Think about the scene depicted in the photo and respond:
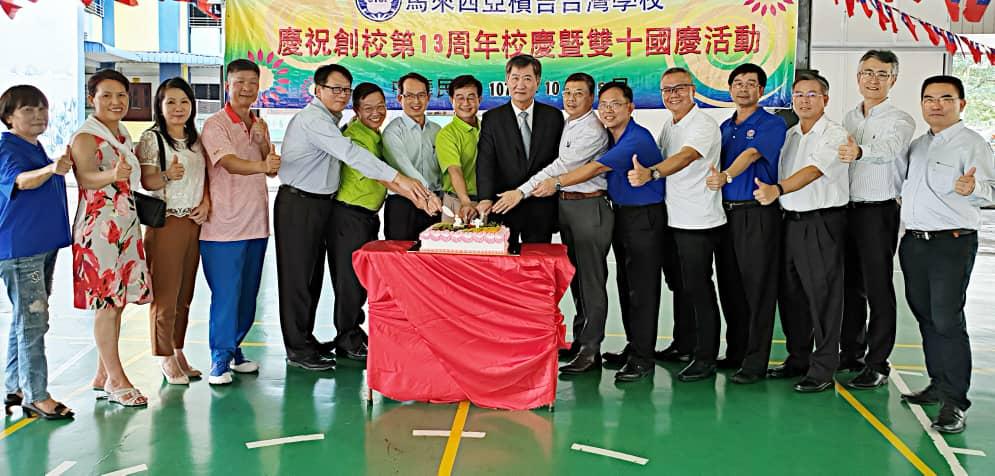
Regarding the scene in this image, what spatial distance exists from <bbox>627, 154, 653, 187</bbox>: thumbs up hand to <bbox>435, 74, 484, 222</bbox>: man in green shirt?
901 mm

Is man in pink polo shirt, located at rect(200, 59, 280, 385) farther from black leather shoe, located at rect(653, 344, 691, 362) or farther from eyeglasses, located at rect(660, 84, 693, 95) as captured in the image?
black leather shoe, located at rect(653, 344, 691, 362)

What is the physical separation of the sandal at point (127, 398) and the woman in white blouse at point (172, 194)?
0.29m

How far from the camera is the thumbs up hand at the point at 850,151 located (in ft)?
13.6

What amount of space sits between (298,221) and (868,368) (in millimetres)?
3252

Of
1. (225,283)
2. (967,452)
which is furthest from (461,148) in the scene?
(967,452)

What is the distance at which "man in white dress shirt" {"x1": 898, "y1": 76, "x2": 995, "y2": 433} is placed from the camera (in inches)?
150

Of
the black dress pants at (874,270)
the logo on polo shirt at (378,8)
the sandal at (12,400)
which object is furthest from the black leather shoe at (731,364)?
the logo on polo shirt at (378,8)

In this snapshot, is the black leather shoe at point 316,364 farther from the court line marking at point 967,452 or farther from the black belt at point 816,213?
the court line marking at point 967,452

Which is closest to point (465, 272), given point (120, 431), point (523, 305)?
point (523, 305)

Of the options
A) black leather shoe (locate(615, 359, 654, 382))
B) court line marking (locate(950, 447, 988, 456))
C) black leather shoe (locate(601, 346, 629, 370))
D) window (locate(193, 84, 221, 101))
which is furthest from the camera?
window (locate(193, 84, 221, 101))

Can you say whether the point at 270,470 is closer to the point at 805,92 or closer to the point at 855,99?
the point at 805,92

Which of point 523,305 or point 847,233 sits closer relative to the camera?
point 523,305

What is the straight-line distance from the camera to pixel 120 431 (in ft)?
12.4

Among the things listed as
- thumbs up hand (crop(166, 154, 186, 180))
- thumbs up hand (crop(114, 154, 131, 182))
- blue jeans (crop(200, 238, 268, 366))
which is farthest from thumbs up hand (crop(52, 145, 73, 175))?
blue jeans (crop(200, 238, 268, 366))
